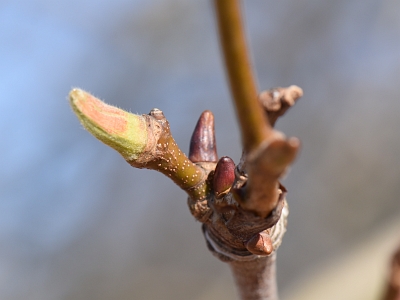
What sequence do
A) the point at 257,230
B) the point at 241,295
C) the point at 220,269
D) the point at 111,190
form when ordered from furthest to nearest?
the point at 111,190 → the point at 220,269 → the point at 241,295 → the point at 257,230

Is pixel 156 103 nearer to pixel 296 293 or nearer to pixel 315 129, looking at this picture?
pixel 315 129

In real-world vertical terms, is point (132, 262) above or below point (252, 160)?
above

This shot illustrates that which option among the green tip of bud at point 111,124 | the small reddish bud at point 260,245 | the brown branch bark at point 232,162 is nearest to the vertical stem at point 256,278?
the brown branch bark at point 232,162

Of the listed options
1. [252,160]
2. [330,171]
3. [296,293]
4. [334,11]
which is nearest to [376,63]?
[334,11]

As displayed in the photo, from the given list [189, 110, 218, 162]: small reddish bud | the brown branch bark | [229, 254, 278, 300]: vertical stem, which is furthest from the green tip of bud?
[229, 254, 278, 300]: vertical stem

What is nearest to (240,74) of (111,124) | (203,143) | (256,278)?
(111,124)

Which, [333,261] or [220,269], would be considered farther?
[220,269]

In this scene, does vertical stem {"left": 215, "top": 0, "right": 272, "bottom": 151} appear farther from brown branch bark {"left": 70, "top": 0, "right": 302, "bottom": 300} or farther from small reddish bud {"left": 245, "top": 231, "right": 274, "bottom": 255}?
small reddish bud {"left": 245, "top": 231, "right": 274, "bottom": 255}

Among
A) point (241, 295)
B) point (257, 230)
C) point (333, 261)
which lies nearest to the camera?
point (257, 230)
